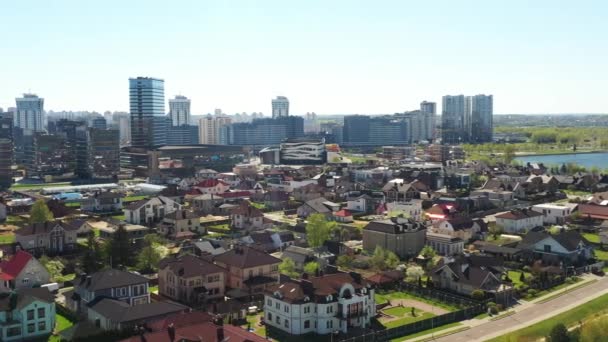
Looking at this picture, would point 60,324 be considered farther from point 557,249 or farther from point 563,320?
point 557,249

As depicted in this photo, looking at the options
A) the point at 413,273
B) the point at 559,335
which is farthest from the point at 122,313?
the point at 559,335

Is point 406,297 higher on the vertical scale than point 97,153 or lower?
lower

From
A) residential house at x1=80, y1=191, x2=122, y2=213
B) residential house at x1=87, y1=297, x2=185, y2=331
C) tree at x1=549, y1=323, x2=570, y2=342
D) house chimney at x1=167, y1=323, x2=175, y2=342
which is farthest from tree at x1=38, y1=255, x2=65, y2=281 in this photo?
tree at x1=549, y1=323, x2=570, y2=342

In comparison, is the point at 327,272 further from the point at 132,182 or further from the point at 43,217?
the point at 132,182

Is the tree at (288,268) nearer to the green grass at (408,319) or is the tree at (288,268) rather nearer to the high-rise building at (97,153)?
the green grass at (408,319)

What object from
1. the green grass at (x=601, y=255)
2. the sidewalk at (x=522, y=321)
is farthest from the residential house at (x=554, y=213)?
the sidewalk at (x=522, y=321)

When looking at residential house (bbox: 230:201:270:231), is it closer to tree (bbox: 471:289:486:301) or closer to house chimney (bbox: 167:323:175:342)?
tree (bbox: 471:289:486:301)
